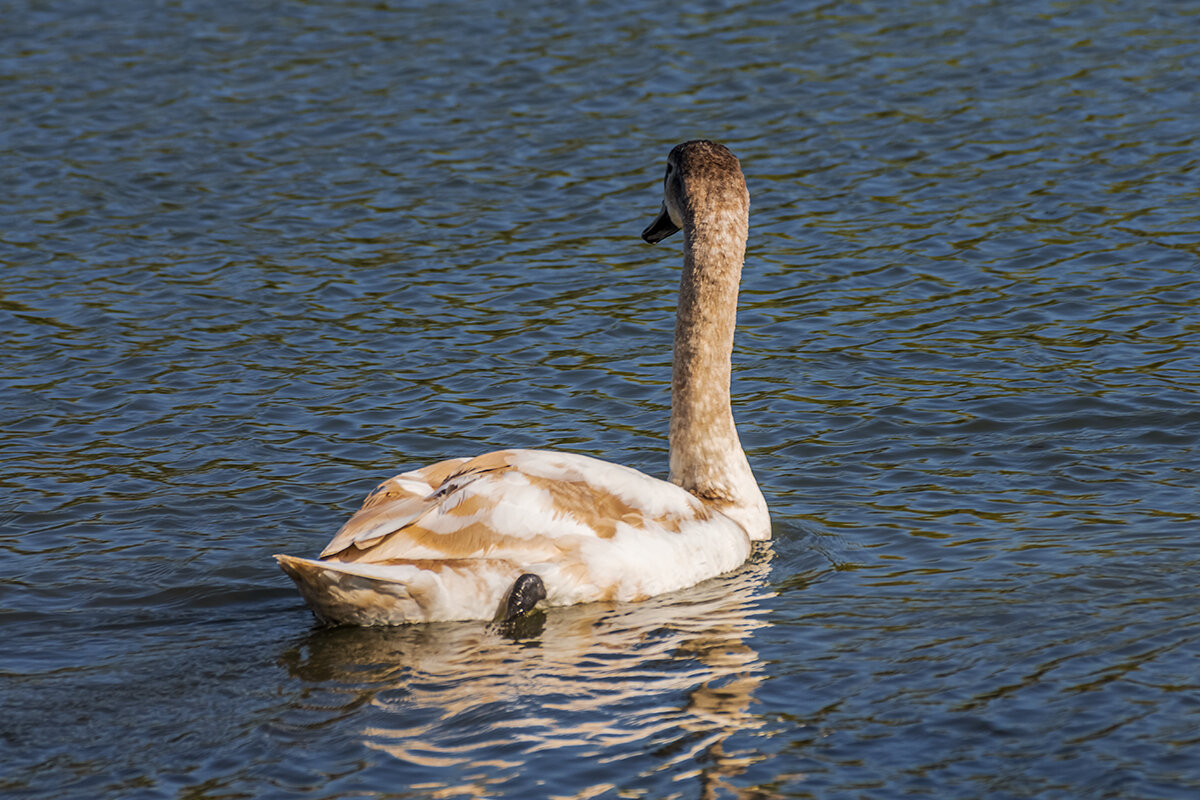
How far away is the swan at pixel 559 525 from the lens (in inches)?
304

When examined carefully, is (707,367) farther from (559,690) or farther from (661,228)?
(559,690)

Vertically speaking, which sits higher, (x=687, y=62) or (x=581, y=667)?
(x=687, y=62)

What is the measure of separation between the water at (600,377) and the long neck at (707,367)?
22.7 inches

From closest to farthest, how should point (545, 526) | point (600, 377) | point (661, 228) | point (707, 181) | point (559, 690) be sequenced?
point (559, 690), point (545, 526), point (707, 181), point (661, 228), point (600, 377)

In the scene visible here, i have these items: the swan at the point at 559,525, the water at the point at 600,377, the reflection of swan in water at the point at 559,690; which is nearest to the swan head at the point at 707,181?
the swan at the point at 559,525

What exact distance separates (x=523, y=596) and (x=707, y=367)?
6.97 feet

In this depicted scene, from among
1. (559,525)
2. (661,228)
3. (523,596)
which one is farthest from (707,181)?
(523,596)

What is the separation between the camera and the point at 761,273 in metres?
13.8

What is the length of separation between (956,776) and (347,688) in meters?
2.64

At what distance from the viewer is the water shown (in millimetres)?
6816

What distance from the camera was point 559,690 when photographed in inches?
282

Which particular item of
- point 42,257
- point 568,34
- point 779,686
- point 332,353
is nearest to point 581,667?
point 779,686

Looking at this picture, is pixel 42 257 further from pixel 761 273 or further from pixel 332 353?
pixel 761 273

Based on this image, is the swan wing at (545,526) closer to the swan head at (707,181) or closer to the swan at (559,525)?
the swan at (559,525)
